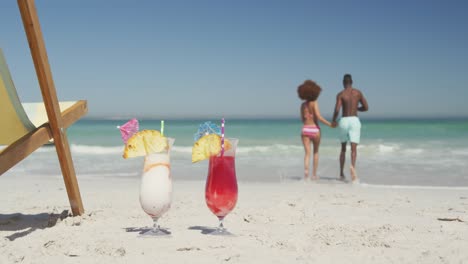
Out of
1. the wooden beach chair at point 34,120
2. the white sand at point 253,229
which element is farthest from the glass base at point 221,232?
the wooden beach chair at point 34,120

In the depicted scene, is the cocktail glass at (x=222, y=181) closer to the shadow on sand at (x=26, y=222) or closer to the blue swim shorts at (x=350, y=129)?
the shadow on sand at (x=26, y=222)

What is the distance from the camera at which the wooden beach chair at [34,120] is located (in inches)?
117

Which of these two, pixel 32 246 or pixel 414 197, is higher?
pixel 32 246

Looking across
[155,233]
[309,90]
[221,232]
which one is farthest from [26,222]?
[309,90]

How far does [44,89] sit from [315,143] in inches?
174

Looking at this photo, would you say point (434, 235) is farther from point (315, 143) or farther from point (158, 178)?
point (315, 143)

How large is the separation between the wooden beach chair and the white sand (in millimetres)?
473

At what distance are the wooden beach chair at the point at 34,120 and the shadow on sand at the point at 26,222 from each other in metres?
0.28

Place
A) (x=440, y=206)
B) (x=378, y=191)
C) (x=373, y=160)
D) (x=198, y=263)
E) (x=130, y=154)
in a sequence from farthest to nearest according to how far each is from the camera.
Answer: (x=373, y=160)
(x=378, y=191)
(x=440, y=206)
(x=130, y=154)
(x=198, y=263)

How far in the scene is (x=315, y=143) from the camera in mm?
6949

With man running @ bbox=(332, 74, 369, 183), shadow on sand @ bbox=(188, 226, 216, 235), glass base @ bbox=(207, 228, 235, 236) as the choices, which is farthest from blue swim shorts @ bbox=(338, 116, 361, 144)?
glass base @ bbox=(207, 228, 235, 236)

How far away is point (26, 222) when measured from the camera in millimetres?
3650

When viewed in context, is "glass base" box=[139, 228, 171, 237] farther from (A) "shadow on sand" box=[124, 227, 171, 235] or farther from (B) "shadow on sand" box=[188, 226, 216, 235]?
(B) "shadow on sand" box=[188, 226, 216, 235]

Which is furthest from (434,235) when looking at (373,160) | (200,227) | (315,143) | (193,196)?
(373,160)
